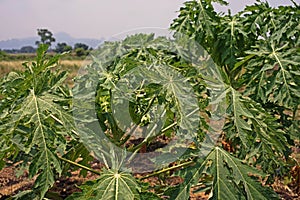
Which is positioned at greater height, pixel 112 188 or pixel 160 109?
pixel 160 109

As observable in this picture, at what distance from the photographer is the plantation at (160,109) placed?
6.20 feet

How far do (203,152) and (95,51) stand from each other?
133cm

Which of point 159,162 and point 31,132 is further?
point 159,162

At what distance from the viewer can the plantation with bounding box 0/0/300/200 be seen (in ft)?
6.20

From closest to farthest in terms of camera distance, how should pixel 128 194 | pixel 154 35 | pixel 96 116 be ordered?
pixel 128 194 < pixel 96 116 < pixel 154 35

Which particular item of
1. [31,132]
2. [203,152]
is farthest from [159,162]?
[31,132]

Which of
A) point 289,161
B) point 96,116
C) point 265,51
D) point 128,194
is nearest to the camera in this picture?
point 128,194

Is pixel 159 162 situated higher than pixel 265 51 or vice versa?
pixel 265 51

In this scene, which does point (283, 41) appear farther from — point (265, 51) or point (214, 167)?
point (214, 167)

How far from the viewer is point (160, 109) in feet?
8.49

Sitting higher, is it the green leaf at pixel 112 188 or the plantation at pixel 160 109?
the plantation at pixel 160 109

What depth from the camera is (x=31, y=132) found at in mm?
1842

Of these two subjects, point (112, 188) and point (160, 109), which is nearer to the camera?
point (112, 188)

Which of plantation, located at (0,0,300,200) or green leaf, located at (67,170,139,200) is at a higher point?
A: plantation, located at (0,0,300,200)
